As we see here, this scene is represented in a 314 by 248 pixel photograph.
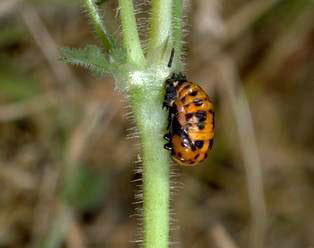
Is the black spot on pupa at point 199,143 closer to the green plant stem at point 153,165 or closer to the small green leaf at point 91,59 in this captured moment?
the green plant stem at point 153,165

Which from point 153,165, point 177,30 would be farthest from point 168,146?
point 177,30

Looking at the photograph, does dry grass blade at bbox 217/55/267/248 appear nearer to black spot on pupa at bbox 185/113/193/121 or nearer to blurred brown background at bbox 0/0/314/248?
blurred brown background at bbox 0/0/314/248

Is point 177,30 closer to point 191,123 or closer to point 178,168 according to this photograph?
point 191,123

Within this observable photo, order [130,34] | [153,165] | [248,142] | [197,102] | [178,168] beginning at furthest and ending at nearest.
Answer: [248,142], [178,168], [197,102], [153,165], [130,34]

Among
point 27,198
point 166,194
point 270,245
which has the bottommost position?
point 166,194

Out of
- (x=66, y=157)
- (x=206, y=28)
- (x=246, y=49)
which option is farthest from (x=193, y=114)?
(x=246, y=49)

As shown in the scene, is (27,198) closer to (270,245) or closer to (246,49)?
(270,245)
